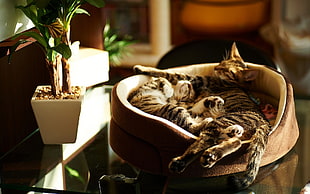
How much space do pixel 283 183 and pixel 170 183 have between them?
295mm

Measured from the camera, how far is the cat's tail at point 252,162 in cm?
153

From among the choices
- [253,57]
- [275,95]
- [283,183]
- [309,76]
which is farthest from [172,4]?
[283,183]

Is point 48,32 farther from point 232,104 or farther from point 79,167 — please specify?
point 232,104

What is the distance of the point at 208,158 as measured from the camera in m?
1.46

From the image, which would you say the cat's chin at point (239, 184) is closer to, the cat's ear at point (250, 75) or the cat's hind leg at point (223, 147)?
the cat's hind leg at point (223, 147)

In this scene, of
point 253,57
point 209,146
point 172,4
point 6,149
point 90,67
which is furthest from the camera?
point 172,4

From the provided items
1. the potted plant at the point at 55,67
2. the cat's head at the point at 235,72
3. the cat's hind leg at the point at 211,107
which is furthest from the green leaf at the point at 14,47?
the cat's head at the point at 235,72

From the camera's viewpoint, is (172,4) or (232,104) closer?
(232,104)

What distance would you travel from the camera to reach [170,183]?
1.57 meters

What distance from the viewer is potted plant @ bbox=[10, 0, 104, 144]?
167 centimetres

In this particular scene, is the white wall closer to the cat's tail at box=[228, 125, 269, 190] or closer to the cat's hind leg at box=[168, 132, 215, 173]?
the cat's hind leg at box=[168, 132, 215, 173]

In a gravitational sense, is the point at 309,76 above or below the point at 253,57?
below

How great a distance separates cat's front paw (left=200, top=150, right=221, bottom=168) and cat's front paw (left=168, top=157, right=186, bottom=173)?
0.19ft

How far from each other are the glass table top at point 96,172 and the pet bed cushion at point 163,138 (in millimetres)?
27
